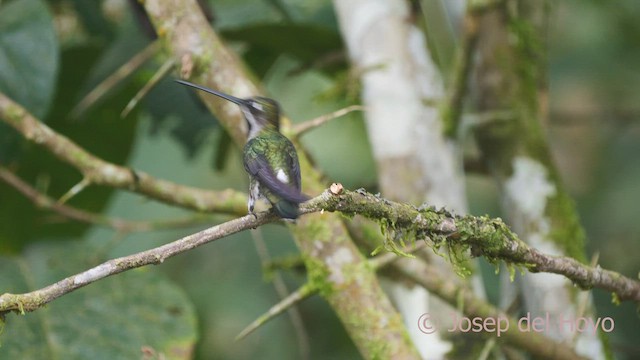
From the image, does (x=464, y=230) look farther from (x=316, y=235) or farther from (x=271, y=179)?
(x=316, y=235)

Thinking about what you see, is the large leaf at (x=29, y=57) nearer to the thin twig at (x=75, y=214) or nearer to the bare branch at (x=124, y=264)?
the thin twig at (x=75, y=214)

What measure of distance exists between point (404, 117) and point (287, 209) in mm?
1630

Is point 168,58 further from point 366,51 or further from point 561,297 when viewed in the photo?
point 561,297

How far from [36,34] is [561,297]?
6.64ft

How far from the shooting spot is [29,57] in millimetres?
3193

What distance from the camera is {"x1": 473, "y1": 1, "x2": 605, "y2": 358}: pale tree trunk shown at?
2.93 meters

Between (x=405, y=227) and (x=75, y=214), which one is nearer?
(x=405, y=227)

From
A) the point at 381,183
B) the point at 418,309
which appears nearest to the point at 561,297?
the point at 418,309

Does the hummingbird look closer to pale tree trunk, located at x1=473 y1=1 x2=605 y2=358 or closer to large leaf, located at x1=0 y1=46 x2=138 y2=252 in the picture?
pale tree trunk, located at x1=473 y1=1 x2=605 y2=358

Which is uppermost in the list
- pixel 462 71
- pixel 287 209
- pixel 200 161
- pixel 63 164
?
pixel 462 71

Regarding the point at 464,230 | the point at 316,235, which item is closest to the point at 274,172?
the point at 464,230

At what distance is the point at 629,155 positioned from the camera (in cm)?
546

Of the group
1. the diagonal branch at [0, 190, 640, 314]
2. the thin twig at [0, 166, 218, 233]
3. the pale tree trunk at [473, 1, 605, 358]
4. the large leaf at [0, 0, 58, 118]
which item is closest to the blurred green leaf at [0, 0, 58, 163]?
the large leaf at [0, 0, 58, 118]

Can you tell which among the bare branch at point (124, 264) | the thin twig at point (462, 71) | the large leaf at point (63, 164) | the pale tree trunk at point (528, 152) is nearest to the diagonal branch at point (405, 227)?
the bare branch at point (124, 264)
